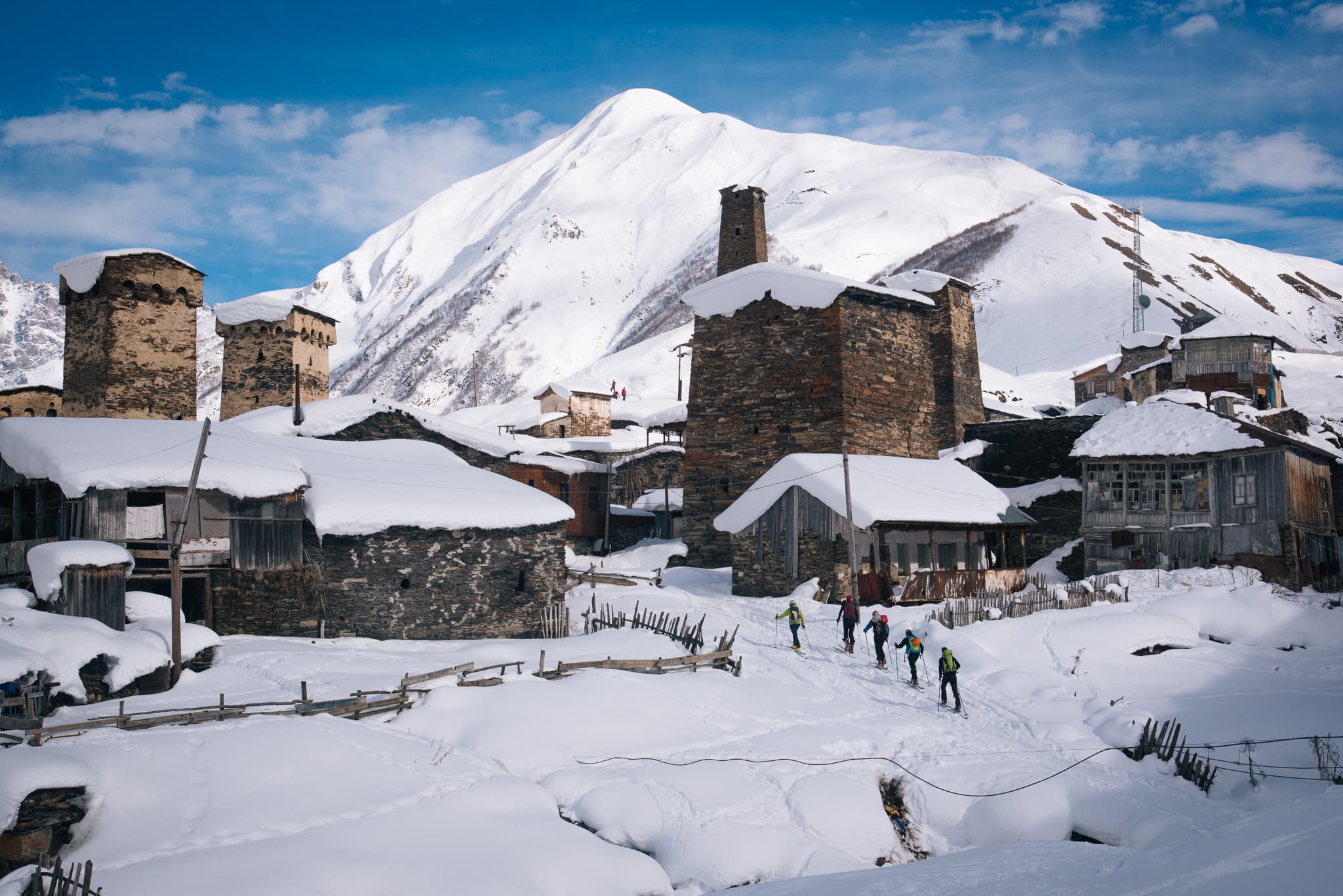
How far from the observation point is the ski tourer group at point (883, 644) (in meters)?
16.6

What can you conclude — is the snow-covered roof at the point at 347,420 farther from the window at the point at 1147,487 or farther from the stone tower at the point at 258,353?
the window at the point at 1147,487

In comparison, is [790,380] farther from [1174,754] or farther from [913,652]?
[1174,754]

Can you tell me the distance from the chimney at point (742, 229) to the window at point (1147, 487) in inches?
766

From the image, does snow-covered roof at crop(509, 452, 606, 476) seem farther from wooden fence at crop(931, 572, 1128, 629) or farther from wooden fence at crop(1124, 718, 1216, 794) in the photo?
wooden fence at crop(1124, 718, 1216, 794)

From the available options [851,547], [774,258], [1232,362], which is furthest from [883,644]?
[774,258]

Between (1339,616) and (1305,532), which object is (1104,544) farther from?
(1339,616)

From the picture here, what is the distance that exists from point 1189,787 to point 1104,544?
1643 centimetres

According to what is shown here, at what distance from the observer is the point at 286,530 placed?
836 inches

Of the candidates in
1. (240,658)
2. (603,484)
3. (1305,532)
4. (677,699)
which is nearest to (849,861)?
(677,699)

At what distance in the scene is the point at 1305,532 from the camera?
91.5ft

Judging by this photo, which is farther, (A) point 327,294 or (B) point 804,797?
(A) point 327,294

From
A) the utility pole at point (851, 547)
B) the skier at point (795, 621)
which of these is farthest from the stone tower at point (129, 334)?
the skier at point (795, 621)

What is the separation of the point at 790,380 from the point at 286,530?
653 inches

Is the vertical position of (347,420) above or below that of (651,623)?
above
